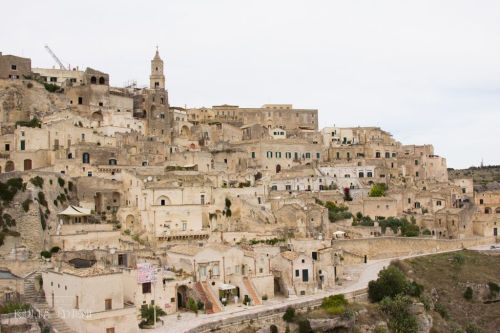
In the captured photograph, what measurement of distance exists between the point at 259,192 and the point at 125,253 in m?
15.6

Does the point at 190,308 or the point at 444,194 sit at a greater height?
the point at 444,194

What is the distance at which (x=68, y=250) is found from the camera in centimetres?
3959

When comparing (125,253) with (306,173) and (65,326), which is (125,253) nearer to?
(65,326)

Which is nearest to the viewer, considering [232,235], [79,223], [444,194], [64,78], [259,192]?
[79,223]

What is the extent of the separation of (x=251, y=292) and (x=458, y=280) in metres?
17.5

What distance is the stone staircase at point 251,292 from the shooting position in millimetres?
37888

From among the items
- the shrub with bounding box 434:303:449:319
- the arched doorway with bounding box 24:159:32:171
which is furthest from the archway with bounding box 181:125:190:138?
the shrub with bounding box 434:303:449:319

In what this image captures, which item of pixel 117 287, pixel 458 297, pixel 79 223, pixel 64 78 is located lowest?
pixel 458 297

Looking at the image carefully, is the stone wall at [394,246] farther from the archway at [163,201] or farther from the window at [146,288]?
the window at [146,288]

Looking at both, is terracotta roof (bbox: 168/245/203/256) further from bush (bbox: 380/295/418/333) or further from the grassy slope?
the grassy slope

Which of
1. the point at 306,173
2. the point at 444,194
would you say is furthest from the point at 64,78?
the point at 444,194

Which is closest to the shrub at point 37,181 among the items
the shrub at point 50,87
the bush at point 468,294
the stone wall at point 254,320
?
the stone wall at point 254,320

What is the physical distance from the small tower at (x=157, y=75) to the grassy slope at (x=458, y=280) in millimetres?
33094

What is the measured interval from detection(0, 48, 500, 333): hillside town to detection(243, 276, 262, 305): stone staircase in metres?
0.06
